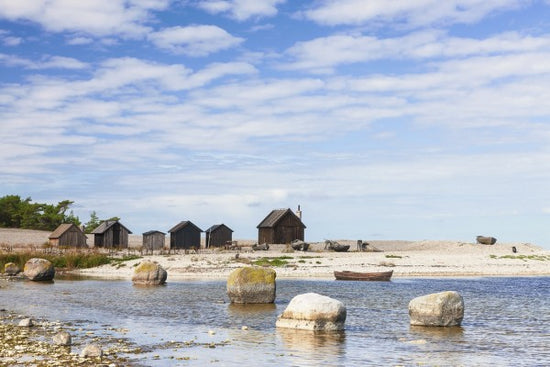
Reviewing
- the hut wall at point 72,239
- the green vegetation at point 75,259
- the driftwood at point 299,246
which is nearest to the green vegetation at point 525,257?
the driftwood at point 299,246

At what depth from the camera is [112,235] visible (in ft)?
292

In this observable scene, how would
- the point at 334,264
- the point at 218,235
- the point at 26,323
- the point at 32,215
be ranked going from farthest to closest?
1. the point at 32,215
2. the point at 218,235
3. the point at 334,264
4. the point at 26,323

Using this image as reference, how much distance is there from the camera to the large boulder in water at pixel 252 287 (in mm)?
33938

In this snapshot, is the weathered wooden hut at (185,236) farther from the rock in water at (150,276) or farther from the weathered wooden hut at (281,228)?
the rock in water at (150,276)

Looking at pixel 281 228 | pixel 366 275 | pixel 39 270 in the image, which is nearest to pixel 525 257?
pixel 281 228

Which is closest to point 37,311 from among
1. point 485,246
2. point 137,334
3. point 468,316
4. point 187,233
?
point 137,334

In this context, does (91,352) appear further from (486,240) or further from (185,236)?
(486,240)

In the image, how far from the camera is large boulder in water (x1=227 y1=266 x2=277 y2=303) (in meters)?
33.9

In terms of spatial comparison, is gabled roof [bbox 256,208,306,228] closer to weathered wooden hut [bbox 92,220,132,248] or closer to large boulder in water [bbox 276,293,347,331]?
weathered wooden hut [bbox 92,220,132,248]

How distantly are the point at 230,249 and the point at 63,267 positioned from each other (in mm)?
24174

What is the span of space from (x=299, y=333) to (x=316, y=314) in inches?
37.7

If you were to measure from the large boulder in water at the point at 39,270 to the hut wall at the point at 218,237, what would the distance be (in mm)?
38917

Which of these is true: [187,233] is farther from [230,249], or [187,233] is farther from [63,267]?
[63,267]

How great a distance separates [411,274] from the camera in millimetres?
62281
